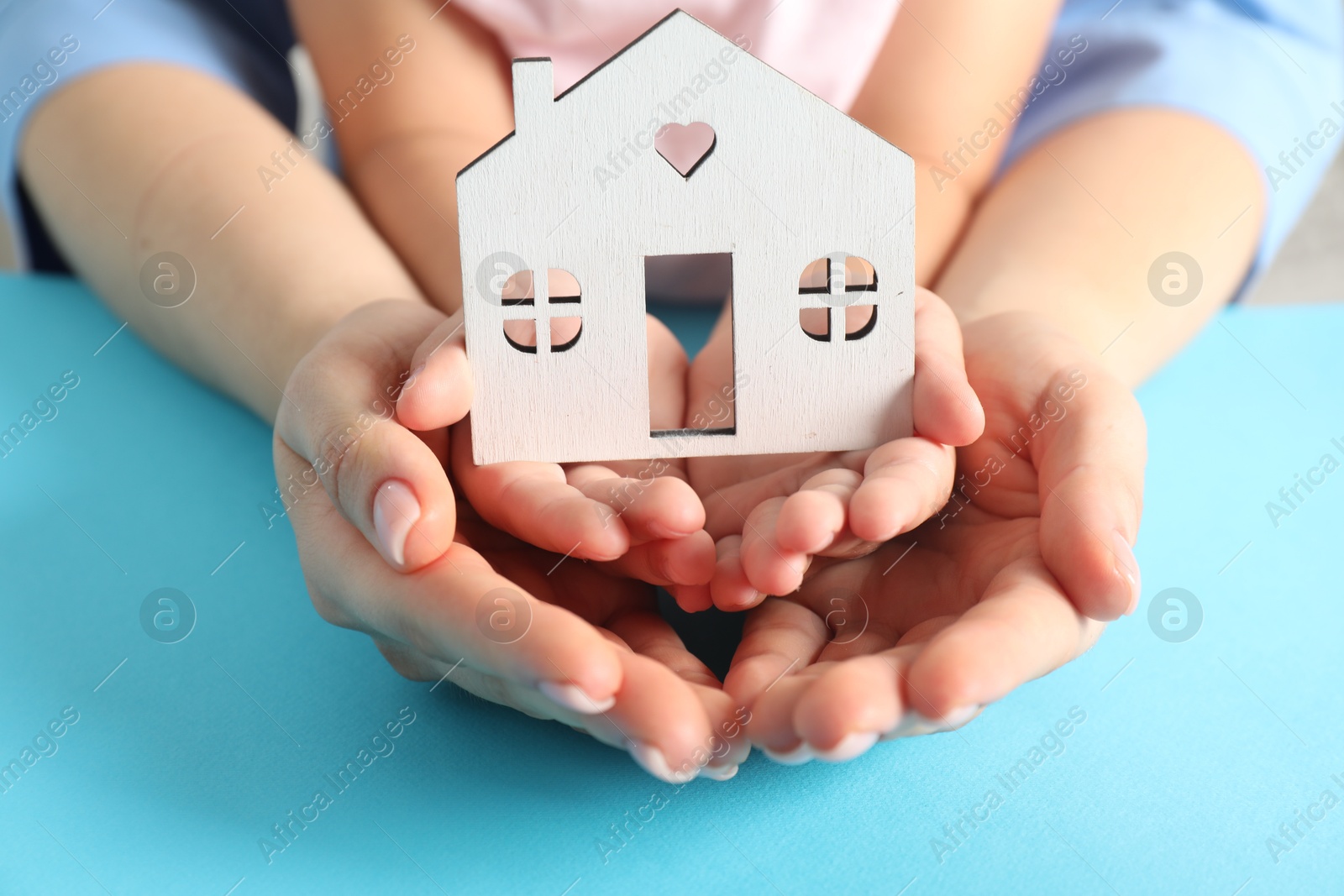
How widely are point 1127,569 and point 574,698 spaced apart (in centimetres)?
35

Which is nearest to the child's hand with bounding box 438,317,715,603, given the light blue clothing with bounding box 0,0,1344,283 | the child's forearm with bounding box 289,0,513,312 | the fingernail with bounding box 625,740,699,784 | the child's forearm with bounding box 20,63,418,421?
the fingernail with bounding box 625,740,699,784

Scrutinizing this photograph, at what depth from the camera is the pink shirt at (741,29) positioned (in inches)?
53.9

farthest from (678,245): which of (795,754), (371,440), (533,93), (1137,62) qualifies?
(1137,62)

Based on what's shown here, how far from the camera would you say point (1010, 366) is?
0.90 metres

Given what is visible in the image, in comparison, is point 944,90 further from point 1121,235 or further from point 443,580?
point 443,580

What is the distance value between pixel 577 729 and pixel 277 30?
1344mm

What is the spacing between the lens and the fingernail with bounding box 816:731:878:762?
1.90ft

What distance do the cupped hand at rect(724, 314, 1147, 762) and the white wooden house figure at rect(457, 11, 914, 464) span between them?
9cm

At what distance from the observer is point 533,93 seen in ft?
2.54

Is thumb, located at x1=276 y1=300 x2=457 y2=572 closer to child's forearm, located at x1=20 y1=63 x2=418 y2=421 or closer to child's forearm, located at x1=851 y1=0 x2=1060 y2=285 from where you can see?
child's forearm, located at x1=20 y1=63 x2=418 y2=421

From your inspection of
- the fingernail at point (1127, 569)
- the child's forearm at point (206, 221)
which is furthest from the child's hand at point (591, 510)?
the child's forearm at point (206, 221)

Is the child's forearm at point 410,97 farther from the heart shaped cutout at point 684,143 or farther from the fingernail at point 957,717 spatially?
the fingernail at point 957,717

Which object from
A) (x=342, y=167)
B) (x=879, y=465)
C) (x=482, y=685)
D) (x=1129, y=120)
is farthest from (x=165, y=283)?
(x=1129, y=120)

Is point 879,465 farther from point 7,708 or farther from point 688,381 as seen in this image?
point 7,708
